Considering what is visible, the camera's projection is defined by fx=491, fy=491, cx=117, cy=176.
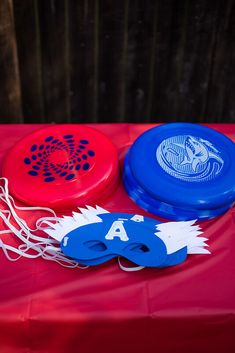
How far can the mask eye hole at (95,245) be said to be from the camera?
117 cm

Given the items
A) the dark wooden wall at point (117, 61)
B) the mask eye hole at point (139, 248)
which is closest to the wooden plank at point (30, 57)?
the dark wooden wall at point (117, 61)

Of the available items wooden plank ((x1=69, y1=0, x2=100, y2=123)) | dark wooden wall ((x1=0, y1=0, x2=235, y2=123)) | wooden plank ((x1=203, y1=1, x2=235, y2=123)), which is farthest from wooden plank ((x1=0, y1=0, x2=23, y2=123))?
wooden plank ((x1=203, y1=1, x2=235, y2=123))

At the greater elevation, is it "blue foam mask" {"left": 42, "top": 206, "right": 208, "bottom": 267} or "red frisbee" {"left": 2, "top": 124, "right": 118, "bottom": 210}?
"red frisbee" {"left": 2, "top": 124, "right": 118, "bottom": 210}

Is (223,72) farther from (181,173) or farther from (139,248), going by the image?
(139,248)

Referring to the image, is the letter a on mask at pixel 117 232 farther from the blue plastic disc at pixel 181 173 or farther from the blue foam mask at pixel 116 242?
the blue plastic disc at pixel 181 173

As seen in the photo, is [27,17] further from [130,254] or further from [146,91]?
[130,254]

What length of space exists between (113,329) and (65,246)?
22 centimetres

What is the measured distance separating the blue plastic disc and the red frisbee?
8 cm

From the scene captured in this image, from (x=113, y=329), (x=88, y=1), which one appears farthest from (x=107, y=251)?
(x=88, y=1)

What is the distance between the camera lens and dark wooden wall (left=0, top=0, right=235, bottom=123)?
2.05 metres

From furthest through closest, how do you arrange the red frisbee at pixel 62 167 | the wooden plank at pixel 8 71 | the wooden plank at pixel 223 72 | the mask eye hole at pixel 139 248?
the wooden plank at pixel 223 72 < the wooden plank at pixel 8 71 < the red frisbee at pixel 62 167 < the mask eye hole at pixel 139 248

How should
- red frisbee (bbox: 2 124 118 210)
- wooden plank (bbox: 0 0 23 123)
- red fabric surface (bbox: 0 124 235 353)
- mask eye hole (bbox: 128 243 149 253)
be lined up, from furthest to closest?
1. wooden plank (bbox: 0 0 23 123)
2. red frisbee (bbox: 2 124 118 210)
3. mask eye hole (bbox: 128 243 149 253)
4. red fabric surface (bbox: 0 124 235 353)

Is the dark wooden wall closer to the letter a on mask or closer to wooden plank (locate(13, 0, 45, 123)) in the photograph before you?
wooden plank (locate(13, 0, 45, 123))

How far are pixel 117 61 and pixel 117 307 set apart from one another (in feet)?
4.51
